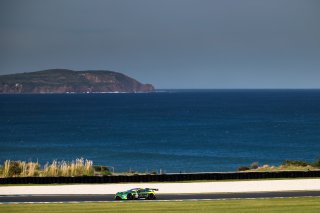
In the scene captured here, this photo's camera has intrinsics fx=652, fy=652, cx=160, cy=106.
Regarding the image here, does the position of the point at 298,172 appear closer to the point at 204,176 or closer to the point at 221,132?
the point at 204,176

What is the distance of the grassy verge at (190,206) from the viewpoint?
2831 cm

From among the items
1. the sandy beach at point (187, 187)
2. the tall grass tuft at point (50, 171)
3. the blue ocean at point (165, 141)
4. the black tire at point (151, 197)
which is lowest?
the black tire at point (151, 197)

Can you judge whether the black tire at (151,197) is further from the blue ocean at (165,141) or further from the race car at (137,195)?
the blue ocean at (165,141)

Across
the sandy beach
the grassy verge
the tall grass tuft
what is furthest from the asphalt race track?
the tall grass tuft

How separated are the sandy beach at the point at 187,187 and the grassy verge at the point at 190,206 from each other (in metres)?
3.90

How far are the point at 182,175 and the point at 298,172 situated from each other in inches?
273

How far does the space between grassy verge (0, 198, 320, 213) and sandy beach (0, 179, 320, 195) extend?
390cm

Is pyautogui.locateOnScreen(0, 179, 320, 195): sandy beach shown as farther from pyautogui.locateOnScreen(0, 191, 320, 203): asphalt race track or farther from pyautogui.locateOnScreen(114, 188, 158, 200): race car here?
pyautogui.locateOnScreen(114, 188, 158, 200): race car

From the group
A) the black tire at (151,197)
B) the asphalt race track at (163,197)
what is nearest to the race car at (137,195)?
the black tire at (151,197)

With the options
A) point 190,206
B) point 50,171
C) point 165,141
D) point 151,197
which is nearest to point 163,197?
point 151,197

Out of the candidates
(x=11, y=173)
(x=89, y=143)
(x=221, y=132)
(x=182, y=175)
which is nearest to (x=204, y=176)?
(x=182, y=175)

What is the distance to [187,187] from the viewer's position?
3588 cm

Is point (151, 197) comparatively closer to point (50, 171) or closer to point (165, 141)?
point (50, 171)

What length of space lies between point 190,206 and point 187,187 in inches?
258
